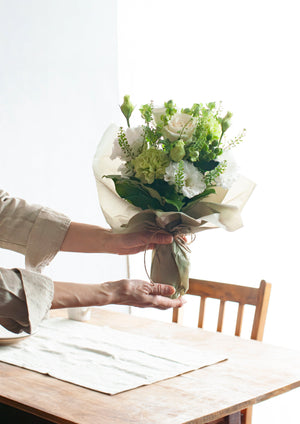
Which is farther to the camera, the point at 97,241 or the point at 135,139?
the point at 97,241

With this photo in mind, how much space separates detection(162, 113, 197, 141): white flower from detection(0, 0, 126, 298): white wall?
74.7 inches

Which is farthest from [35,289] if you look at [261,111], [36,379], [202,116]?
[261,111]

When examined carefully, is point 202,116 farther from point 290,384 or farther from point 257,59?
point 257,59

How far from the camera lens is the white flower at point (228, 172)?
1461mm

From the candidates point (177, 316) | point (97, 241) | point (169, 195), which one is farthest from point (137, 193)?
point (177, 316)

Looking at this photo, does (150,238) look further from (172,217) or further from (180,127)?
(180,127)

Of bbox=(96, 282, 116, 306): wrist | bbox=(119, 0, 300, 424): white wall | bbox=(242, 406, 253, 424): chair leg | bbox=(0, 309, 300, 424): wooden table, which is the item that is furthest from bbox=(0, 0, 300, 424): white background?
bbox=(96, 282, 116, 306): wrist

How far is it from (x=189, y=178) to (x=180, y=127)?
0.13 m

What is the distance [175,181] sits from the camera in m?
1.43

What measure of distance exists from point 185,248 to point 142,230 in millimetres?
129

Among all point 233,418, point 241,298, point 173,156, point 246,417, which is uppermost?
point 173,156

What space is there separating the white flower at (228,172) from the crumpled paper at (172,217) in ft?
0.21

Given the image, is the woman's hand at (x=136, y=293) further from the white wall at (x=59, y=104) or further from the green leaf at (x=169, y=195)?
the white wall at (x=59, y=104)

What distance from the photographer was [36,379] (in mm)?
1474
